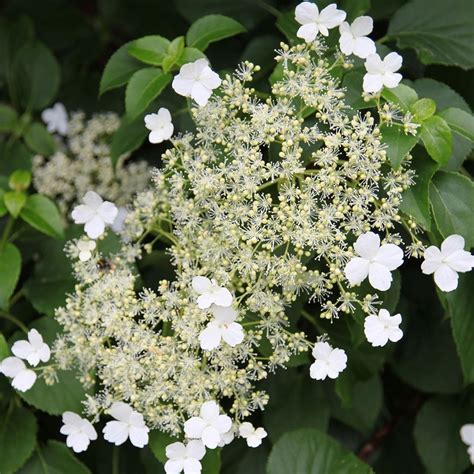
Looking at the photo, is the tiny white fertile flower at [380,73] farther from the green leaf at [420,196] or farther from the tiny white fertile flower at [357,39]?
the green leaf at [420,196]

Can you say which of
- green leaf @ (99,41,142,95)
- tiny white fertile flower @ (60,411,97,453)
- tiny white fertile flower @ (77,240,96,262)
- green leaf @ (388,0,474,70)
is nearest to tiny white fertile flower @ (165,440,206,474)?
tiny white fertile flower @ (60,411,97,453)

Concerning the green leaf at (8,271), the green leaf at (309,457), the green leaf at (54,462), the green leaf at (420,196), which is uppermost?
the green leaf at (420,196)

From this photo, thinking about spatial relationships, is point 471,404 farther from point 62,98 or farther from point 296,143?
point 62,98

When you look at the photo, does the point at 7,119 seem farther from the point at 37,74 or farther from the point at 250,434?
the point at 250,434

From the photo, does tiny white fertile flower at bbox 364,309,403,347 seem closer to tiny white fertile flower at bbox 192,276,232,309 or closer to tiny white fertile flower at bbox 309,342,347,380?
tiny white fertile flower at bbox 309,342,347,380

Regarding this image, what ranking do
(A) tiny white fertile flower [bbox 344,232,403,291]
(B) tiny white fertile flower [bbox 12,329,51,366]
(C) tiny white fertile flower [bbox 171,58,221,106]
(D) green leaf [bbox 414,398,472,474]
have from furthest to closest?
(D) green leaf [bbox 414,398,472,474] → (B) tiny white fertile flower [bbox 12,329,51,366] → (C) tiny white fertile flower [bbox 171,58,221,106] → (A) tiny white fertile flower [bbox 344,232,403,291]

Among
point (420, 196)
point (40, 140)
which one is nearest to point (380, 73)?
point (420, 196)

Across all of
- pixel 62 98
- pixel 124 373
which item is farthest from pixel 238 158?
pixel 62 98

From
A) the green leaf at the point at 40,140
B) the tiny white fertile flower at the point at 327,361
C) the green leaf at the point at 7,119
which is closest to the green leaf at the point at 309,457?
the tiny white fertile flower at the point at 327,361
